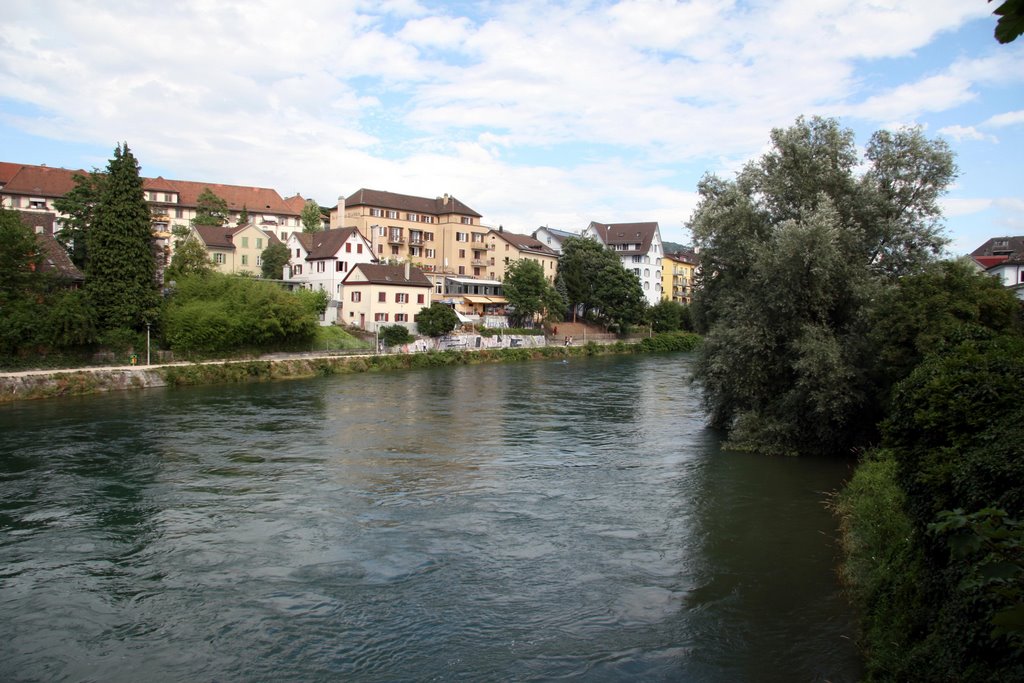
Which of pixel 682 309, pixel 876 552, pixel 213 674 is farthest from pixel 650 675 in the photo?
pixel 682 309

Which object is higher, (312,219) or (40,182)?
(40,182)

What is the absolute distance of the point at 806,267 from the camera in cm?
2102

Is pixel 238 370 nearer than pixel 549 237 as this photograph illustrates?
Yes

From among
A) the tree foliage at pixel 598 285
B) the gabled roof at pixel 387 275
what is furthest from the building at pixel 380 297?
the tree foliage at pixel 598 285

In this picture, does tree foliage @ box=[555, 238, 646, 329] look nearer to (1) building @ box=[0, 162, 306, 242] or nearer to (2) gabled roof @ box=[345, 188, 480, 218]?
(2) gabled roof @ box=[345, 188, 480, 218]

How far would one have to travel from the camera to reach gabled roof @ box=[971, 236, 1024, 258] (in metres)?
71.0

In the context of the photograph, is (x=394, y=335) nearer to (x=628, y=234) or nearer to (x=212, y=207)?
(x=212, y=207)

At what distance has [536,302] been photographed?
222 feet

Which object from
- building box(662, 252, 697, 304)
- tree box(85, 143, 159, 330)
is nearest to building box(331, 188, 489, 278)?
building box(662, 252, 697, 304)

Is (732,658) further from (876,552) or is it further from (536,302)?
(536,302)

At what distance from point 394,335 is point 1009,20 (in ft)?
169

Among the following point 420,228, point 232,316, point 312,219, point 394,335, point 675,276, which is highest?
point 312,219

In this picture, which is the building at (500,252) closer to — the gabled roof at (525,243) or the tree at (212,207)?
the gabled roof at (525,243)

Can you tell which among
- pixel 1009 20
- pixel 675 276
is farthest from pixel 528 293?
pixel 1009 20
